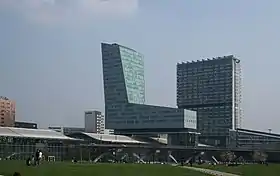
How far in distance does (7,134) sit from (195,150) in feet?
236

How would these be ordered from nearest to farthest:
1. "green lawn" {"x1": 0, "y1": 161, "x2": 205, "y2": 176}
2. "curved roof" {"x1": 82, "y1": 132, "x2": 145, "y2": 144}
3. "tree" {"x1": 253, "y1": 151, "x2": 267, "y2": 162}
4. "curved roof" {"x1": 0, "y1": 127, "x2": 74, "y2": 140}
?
→ "green lawn" {"x1": 0, "y1": 161, "x2": 205, "y2": 176} → "curved roof" {"x1": 0, "y1": 127, "x2": 74, "y2": 140} → "tree" {"x1": 253, "y1": 151, "x2": 267, "y2": 162} → "curved roof" {"x1": 82, "y1": 132, "x2": 145, "y2": 144}

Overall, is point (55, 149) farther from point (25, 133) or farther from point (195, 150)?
point (195, 150)

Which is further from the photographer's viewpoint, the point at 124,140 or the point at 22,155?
the point at 124,140

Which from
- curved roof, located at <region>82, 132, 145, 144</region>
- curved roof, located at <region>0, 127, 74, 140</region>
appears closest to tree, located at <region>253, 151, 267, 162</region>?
curved roof, located at <region>82, 132, 145, 144</region>

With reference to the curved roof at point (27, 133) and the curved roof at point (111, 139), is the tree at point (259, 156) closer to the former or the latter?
the curved roof at point (111, 139)

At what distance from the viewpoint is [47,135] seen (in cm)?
13525

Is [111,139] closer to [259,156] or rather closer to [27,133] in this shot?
[27,133]

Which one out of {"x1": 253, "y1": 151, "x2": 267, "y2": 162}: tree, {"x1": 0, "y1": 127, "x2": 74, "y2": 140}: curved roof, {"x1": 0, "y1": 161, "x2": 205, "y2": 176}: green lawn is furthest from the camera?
{"x1": 253, "y1": 151, "x2": 267, "y2": 162}: tree

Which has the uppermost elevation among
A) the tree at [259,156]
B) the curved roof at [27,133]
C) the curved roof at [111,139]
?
the curved roof at [27,133]

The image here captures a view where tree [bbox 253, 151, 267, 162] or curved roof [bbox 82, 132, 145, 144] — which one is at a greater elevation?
curved roof [bbox 82, 132, 145, 144]

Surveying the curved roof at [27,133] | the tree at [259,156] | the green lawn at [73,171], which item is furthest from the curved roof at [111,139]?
the green lawn at [73,171]

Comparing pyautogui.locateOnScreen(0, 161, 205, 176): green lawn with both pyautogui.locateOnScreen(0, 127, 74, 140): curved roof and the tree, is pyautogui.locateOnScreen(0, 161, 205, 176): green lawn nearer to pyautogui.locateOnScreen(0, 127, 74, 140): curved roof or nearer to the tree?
pyautogui.locateOnScreen(0, 127, 74, 140): curved roof

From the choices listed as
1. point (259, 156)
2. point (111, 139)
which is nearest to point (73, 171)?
point (111, 139)

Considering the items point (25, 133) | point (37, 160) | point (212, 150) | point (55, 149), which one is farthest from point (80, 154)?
point (37, 160)
